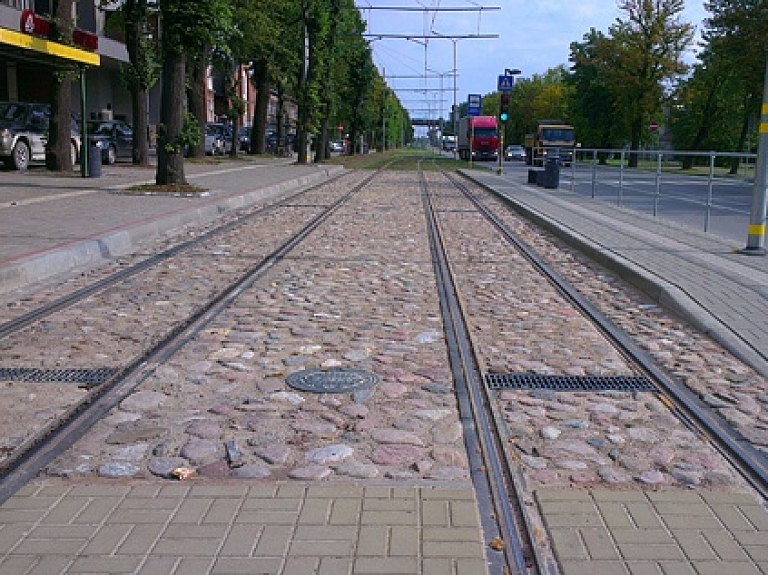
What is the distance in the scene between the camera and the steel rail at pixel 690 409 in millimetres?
4703

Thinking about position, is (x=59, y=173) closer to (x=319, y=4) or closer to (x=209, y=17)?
(x=209, y=17)

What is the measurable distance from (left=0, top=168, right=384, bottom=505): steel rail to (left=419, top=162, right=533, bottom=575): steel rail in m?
2.24

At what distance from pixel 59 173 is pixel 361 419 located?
21.5 metres

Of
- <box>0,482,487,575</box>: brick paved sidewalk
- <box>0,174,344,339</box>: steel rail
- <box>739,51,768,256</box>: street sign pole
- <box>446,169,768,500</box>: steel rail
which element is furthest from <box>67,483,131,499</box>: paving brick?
<box>739,51,768,256</box>: street sign pole

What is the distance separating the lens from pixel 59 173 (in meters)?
24.5

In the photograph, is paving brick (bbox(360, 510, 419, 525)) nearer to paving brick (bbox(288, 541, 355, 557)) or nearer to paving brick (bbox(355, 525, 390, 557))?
paving brick (bbox(355, 525, 390, 557))

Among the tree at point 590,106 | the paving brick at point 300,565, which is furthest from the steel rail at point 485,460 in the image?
the tree at point 590,106

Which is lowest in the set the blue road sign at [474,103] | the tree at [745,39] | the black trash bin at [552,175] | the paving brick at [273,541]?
the paving brick at [273,541]

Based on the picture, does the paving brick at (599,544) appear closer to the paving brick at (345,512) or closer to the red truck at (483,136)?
the paving brick at (345,512)

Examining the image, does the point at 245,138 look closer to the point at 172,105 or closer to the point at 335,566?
the point at 172,105

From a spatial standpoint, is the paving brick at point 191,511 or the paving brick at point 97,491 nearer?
the paving brick at point 191,511

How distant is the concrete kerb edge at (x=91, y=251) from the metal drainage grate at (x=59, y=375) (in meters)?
3.11

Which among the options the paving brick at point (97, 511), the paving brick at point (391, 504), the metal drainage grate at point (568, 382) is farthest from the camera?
the metal drainage grate at point (568, 382)

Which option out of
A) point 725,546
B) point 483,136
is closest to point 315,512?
point 725,546
